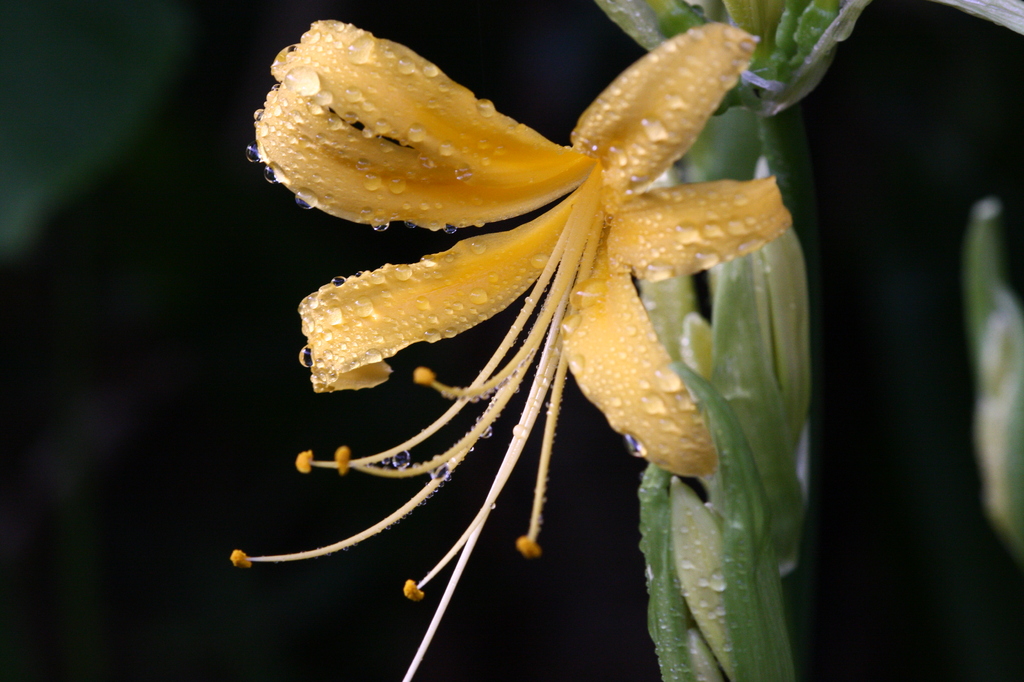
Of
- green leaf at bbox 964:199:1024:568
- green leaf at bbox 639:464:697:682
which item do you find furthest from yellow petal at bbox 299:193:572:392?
green leaf at bbox 964:199:1024:568

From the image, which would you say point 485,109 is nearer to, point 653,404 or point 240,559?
point 653,404

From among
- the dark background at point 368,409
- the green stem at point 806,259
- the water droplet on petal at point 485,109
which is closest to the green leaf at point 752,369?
the green stem at point 806,259

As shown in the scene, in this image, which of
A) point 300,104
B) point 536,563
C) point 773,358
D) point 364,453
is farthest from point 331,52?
point 536,563

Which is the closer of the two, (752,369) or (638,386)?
(638,386)

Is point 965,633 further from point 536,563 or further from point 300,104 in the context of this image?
point 300,104

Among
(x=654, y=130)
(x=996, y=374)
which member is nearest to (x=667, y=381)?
(x=654, y=130)

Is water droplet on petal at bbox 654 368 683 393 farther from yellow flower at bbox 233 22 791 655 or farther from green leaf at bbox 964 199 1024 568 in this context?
green leaf at bbox 964 199 1024 568
